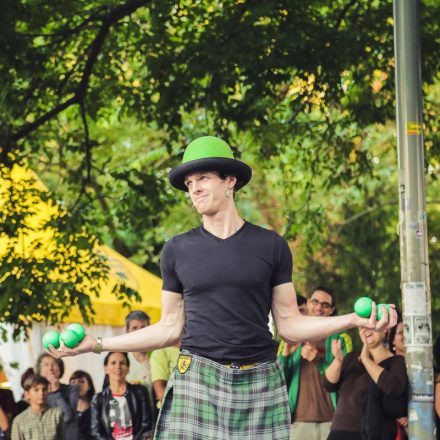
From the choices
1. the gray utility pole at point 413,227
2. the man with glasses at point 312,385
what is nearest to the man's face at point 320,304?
the man with glasses at point 312,385

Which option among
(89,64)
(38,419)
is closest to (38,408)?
(38,419)

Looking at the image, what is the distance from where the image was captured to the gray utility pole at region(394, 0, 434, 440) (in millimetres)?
8062

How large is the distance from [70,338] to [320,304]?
5.36 m

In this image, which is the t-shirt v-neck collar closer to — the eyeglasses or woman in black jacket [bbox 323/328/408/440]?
woman in black jacket [bbox 323/328/408/440]

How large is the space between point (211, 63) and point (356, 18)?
1678mm

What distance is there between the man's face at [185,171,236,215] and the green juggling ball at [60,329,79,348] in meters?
0.78

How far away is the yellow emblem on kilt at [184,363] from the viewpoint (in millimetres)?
5379

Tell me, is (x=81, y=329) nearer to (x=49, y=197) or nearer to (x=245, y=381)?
(x=245, y=381)

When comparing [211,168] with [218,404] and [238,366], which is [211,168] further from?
[218,404]

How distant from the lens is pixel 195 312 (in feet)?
17.8

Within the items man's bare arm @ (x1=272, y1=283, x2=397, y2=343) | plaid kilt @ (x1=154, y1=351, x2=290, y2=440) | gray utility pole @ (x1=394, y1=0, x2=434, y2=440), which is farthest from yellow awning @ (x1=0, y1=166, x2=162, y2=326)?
plaid kilt @ (x1=154, y1=351, x2=290, y2=440)

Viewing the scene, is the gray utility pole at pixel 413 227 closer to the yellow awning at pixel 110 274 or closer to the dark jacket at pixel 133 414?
the dark jacket at pixel 133 414

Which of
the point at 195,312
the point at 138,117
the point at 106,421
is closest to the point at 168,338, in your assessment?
the point at 195,312

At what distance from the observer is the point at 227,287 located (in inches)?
210
